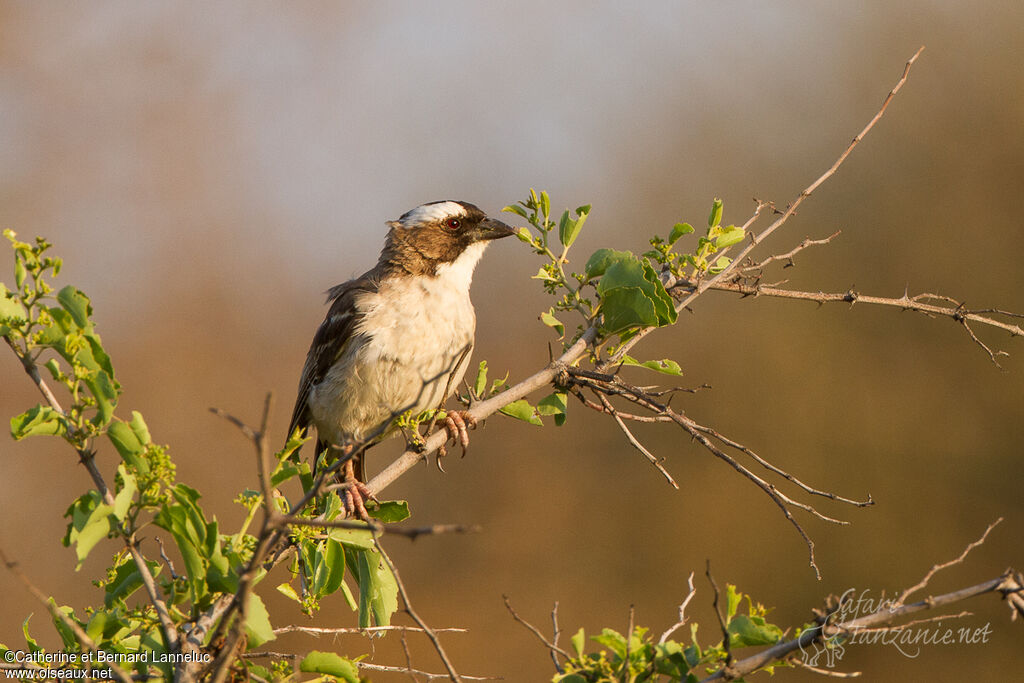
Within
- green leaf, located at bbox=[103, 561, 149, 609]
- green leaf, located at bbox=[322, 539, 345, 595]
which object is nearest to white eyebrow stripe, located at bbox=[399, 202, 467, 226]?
green leaf, located at bbox=[322, 539, 345, 595]

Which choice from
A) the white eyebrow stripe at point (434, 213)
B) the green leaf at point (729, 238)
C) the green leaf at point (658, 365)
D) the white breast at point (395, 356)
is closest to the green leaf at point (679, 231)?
the green leaf at point (729, 238)

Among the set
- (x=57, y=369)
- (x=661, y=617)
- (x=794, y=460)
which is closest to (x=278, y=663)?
(x=57, y=369)

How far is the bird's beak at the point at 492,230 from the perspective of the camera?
5.48 metres

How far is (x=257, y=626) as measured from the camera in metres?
2.02

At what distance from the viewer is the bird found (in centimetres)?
481

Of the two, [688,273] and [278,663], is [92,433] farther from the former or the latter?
[688,273]

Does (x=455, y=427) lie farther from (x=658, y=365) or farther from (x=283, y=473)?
(x=283, y=473)

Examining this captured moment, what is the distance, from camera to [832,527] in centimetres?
1151

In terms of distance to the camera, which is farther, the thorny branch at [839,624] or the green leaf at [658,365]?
the green leaf at [658,365]

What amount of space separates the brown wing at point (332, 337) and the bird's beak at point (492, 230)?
68 cm

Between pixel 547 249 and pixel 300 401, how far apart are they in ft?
8.07

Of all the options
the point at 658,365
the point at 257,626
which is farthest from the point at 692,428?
the point at 257,626

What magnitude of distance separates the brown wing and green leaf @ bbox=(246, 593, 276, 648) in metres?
3.01

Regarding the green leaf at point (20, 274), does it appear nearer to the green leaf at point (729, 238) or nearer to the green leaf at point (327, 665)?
the green leaf at point (327, 665)
